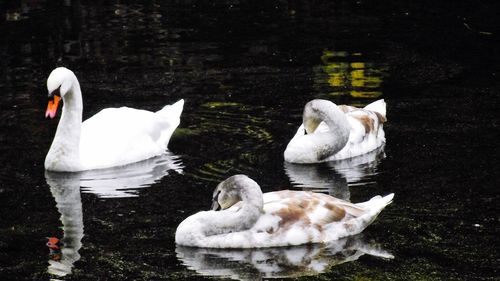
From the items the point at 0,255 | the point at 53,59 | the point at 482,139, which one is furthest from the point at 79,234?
the point at 53,59

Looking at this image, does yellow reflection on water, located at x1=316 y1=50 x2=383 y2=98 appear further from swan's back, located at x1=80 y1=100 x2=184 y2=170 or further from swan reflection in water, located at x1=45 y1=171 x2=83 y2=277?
swan reflection in water, located at x1=45 y1=171 x2=83 y2=277

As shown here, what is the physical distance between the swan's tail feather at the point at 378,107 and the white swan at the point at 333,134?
6 cm

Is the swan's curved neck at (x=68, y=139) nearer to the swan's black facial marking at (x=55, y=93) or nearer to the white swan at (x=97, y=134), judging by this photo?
the white swan at (x=97, y=134)

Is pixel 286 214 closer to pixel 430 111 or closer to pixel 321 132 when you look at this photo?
pixel 321 132

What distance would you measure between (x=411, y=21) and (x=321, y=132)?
29.3ft

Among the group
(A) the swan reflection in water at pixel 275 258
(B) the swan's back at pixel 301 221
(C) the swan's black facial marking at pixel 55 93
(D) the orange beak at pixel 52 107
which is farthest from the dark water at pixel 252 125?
(C) the swan's black facial marking at pixel 55 93

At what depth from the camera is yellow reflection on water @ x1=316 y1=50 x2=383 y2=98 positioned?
17.0 m

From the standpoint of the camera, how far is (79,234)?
11258mm

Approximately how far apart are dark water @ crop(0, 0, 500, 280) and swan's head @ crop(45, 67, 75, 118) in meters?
0.84

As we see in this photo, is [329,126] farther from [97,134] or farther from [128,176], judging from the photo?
[97,134]

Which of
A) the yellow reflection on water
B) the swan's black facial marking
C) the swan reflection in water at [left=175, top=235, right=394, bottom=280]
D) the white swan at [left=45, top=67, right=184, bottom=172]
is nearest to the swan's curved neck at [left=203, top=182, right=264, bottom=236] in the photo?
the swan reflection in water at [left=175, top=235, right=394, bottom=280]

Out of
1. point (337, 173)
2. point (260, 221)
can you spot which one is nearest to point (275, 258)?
point (260, 221)

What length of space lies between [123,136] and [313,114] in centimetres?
230

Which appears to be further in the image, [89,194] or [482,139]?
[482,139]
